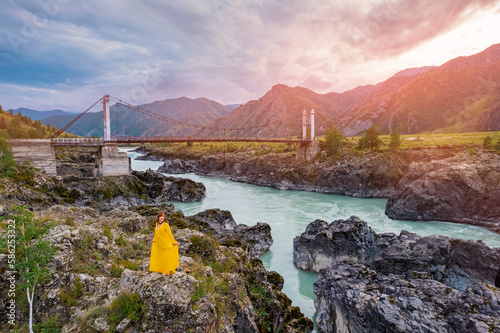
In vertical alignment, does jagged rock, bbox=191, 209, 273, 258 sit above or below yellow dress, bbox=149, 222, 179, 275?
below

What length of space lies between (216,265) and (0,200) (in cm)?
1713

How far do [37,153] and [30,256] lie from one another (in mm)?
31904

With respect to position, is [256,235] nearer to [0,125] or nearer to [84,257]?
[84,257]

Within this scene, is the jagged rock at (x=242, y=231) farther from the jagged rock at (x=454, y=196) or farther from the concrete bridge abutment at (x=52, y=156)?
the concrete bridge abutment at (x=52, y=156)

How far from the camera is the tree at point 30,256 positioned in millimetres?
4852

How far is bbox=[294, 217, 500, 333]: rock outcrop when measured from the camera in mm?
6875

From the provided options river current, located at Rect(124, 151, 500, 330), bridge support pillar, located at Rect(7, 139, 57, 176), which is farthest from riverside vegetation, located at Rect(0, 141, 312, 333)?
bridge support pillar, located at Rect(7, 139, 57, 176)

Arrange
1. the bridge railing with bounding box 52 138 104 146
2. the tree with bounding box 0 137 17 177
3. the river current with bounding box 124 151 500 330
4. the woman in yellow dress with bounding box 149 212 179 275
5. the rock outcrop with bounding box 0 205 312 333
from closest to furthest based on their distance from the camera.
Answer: the rock outcrop with bounding box 0 205 312 333 → the woman in yellow dress with bounding box 149 212 179 275 → the river current with bounding box 124 151 500 330 → the tree with bounding box 0 137 17 177 → the bridge railing with bounding box 52 138 104 146

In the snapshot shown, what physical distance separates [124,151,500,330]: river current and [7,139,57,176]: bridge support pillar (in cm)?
1517

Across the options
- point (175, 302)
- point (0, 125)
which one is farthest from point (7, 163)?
point (0, 125)

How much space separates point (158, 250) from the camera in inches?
219

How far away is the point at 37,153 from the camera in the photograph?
96.3 feet

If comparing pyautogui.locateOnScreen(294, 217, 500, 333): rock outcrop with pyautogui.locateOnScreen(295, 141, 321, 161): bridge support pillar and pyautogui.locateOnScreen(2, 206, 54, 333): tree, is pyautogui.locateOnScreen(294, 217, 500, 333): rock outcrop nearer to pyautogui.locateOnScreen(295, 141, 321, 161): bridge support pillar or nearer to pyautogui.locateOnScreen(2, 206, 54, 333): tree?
pyautogui.locateOnScreen(2, 206, 54, 333): tree

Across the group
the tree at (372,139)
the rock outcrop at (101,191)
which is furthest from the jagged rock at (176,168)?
the tree at (372,139)
